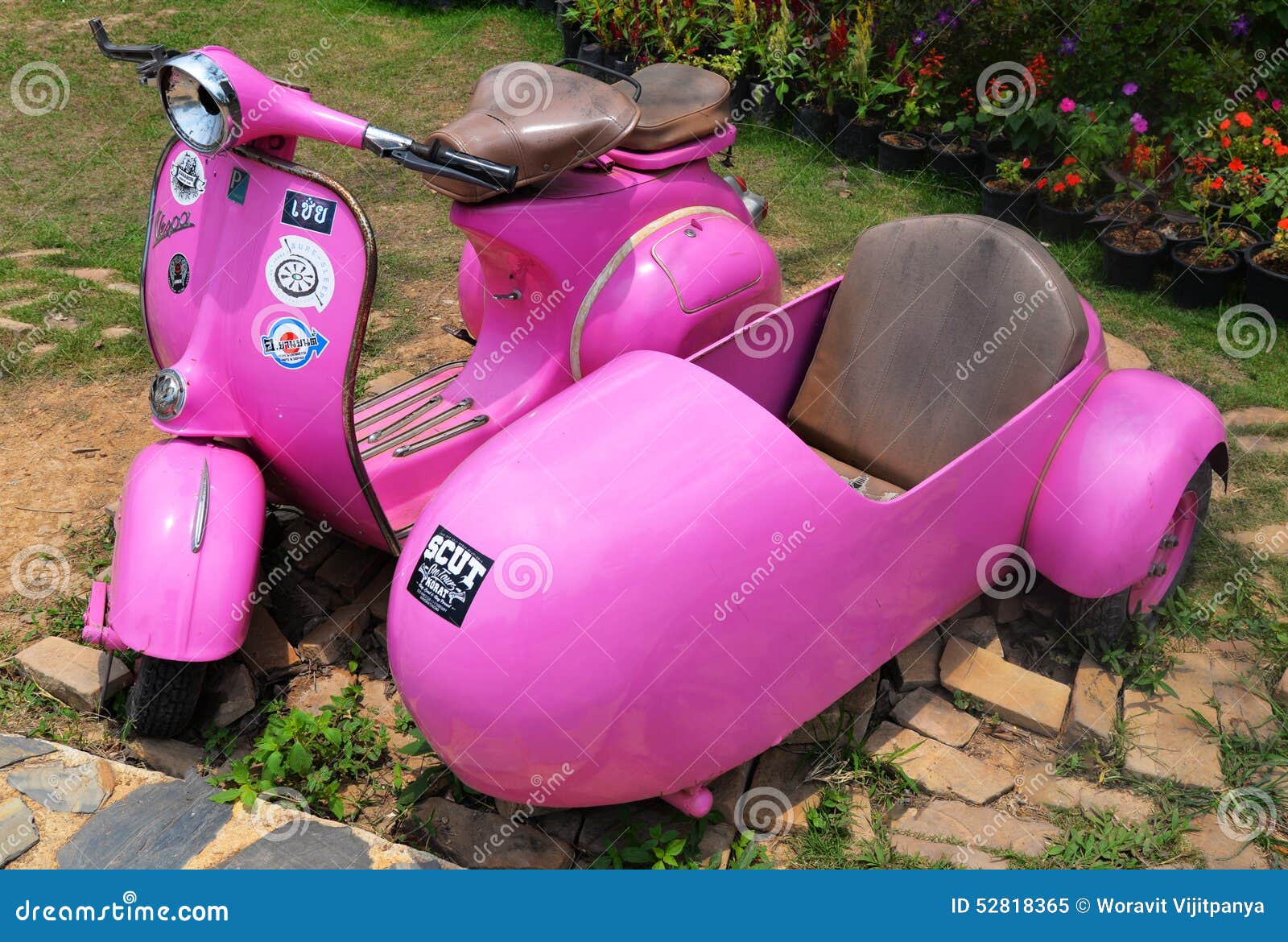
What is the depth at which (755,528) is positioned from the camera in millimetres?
2676

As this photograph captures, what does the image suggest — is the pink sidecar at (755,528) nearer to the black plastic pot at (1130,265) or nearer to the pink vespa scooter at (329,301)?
the pink vespa scooter at (329,301)

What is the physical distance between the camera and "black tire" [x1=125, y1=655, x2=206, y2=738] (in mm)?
3230

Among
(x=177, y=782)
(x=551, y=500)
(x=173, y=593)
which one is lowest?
(x=177, y=782)

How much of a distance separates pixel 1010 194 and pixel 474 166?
3.67 m

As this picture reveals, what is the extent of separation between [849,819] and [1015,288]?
160cm

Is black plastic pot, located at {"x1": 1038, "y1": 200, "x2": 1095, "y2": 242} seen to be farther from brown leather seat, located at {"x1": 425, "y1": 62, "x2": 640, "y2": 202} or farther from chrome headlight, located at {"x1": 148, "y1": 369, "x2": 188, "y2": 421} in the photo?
chrome headlight, located at {"x1": 148, "y1": 369, "x2": 188, "y2": 421}

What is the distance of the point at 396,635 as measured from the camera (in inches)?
109

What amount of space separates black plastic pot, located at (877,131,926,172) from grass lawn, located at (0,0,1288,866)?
101 millimetres

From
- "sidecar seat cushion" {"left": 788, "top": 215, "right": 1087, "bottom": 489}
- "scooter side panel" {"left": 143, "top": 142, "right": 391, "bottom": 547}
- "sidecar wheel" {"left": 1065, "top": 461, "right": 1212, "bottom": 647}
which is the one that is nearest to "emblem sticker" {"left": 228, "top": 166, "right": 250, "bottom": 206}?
"scooter side panel" {"left": 143, "top": 142, "right": 391, "bottom": 547}

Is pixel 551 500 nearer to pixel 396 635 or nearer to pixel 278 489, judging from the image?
pixel 396 635

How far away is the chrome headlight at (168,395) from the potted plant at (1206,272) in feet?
14.3

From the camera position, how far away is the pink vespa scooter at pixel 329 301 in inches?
125

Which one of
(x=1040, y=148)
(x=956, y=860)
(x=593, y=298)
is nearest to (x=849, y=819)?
(x=956, y=860)

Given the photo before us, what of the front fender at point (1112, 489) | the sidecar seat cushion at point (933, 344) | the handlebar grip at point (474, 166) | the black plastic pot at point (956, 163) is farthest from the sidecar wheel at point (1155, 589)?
the black plastic pot at point (956, 163)
